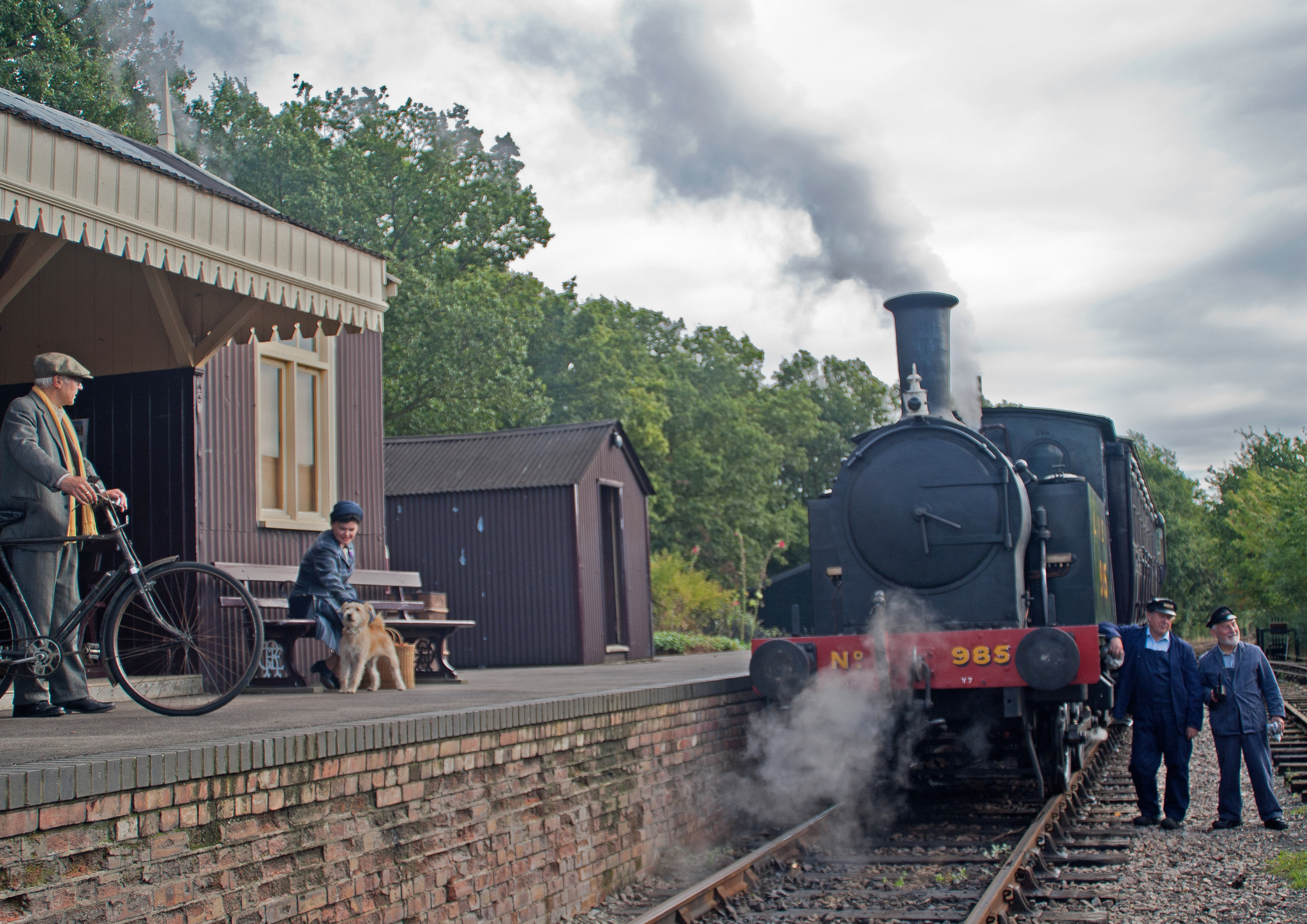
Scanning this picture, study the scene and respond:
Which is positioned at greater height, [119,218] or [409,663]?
[119,218]

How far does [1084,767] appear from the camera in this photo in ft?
33.3

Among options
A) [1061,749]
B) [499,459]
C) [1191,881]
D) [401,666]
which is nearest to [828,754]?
[1061,749]

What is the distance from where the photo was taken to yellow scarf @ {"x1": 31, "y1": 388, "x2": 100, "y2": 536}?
5631 millimetres

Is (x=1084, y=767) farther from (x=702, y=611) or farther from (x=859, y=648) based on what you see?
(x=702, y=611)

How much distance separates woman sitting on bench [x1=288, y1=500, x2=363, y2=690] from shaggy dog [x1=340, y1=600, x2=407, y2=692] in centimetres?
10

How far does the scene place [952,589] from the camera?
26.6 feet

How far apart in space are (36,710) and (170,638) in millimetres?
696

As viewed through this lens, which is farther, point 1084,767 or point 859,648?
point 1084,767

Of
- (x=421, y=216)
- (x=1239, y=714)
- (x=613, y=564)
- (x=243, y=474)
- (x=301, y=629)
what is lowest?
(x=1239, y=714)

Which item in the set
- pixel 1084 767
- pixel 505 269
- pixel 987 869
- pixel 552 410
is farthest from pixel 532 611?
pixel 505 269

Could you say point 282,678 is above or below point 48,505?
below

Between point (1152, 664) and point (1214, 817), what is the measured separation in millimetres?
1080

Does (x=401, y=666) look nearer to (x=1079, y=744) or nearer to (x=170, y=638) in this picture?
(x=170, y=638)

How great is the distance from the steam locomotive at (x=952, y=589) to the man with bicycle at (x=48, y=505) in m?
4.17
